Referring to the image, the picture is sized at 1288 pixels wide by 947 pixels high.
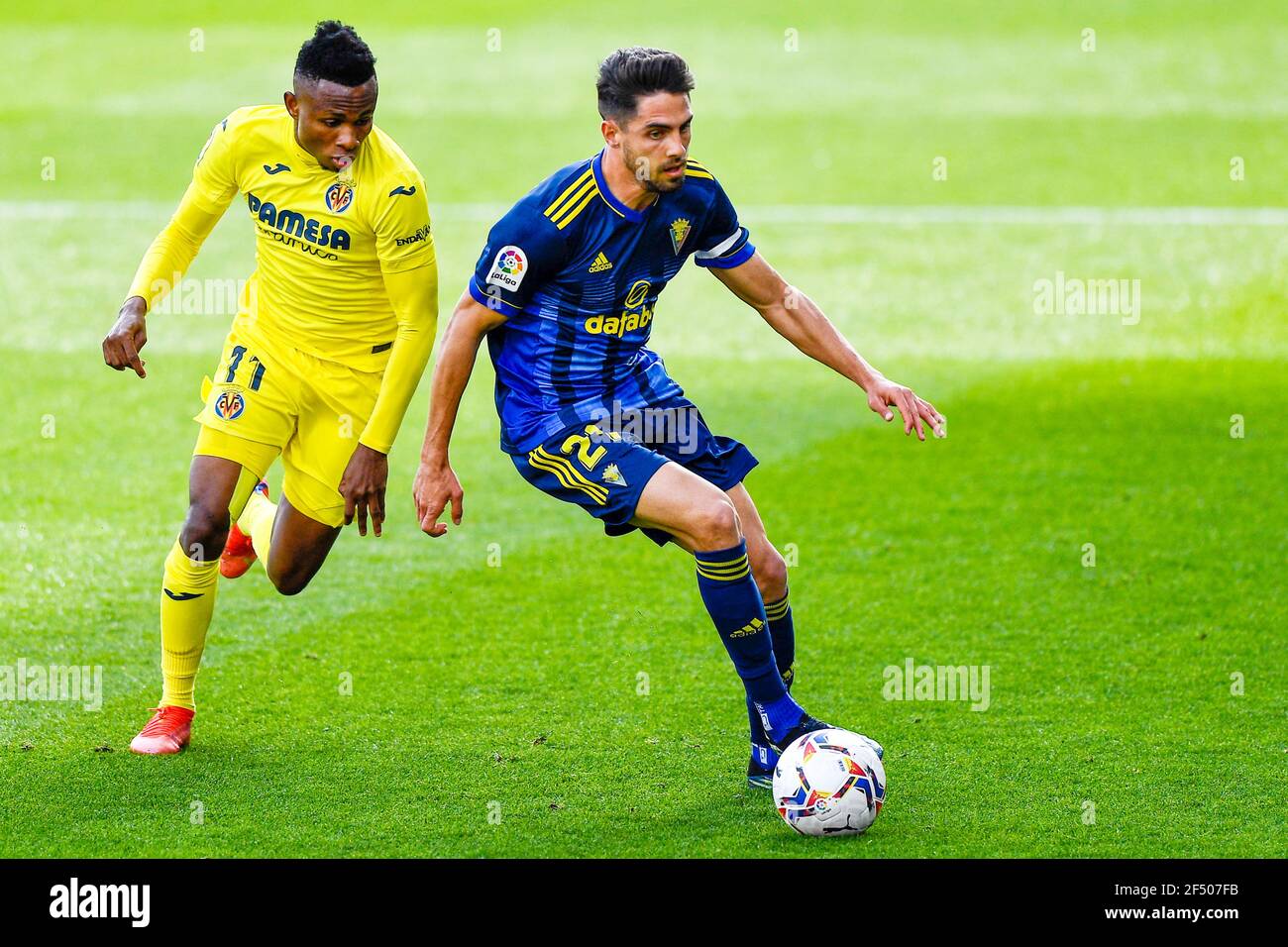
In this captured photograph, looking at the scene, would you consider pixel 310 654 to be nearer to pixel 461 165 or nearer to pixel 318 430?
pixel 318 430

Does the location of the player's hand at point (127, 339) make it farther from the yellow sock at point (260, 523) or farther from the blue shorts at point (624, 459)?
the blue shorts at point (624, 459)

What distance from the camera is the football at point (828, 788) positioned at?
5523 mm

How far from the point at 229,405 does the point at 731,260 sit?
2.05 m

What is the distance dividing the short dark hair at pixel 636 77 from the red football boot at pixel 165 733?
2.83m

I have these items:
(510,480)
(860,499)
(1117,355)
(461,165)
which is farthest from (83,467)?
(461,165)

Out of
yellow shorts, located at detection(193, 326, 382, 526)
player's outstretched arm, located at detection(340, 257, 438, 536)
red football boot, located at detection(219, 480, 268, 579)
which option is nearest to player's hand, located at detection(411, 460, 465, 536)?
player's outstretched arm, located at detection(340, 257, 438, 536)

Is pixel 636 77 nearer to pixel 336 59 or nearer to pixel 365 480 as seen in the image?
pixel 336 59

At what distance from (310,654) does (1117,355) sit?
830cm

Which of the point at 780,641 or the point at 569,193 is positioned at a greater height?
the point at 569,193

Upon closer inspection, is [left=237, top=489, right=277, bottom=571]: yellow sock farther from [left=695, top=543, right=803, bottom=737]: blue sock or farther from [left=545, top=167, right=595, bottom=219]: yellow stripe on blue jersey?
[left=695, top=543, right=803, bottom=737]: blue sock

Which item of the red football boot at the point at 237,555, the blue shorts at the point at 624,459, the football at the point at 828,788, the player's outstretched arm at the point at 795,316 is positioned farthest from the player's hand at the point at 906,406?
the red football boot at the point at 237,555

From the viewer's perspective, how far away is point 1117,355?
13703 millimetres

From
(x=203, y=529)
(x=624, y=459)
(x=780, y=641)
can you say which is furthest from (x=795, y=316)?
(x=203, y=529)

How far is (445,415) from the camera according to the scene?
19.1 ft
